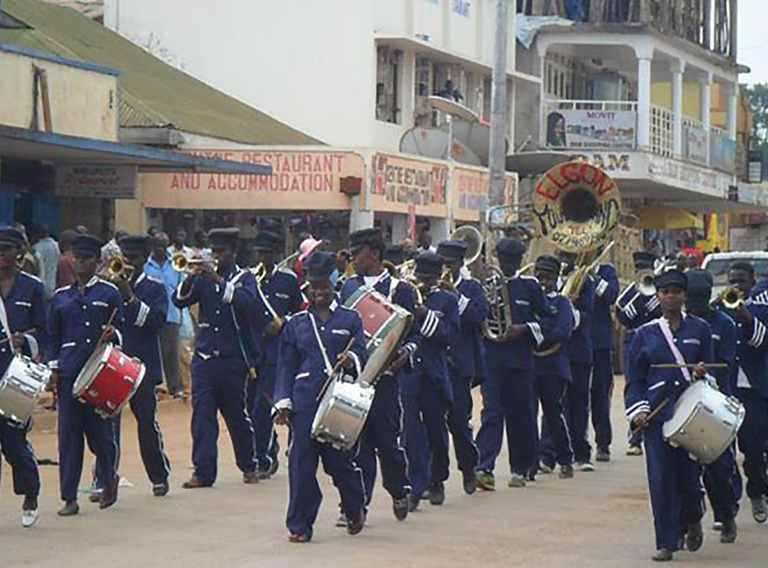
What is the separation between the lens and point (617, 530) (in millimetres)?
13797

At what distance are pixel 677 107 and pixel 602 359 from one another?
A: 98.0 ft

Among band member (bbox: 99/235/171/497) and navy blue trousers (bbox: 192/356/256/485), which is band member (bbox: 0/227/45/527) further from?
navy blue trousers (bbox: 192/356/256/485)

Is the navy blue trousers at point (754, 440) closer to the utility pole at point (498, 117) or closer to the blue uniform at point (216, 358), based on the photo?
the blue uniform at point (216, 358)

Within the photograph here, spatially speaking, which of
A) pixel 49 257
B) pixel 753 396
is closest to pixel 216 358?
pixel 753 396

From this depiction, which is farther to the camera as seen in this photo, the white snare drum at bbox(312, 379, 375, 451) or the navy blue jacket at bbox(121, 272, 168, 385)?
the navy blue jacket at bbox(121, 272, 168, 385)

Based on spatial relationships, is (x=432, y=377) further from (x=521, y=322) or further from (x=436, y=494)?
(x=521, y=322)

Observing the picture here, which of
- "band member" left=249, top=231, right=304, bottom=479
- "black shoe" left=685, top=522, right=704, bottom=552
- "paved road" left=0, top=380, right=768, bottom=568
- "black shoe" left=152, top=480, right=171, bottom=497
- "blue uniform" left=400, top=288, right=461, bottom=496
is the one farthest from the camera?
"band member" left=249, top=231, right=304, bottom=479

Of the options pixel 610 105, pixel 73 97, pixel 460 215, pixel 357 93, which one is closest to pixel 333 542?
pixel 73 97

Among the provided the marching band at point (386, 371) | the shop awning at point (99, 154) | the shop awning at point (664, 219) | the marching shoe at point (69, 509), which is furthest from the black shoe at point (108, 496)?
the shop awning at point (664, 219)

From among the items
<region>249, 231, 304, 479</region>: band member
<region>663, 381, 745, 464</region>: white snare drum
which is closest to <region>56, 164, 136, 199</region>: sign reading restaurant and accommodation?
<region>249, 231, 304, 479</region>: band member

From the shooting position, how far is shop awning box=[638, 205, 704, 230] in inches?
1949

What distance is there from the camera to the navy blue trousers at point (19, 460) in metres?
13.3

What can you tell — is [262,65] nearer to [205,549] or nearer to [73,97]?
[73,97]

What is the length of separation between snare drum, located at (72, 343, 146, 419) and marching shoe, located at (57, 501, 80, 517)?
65 cm
